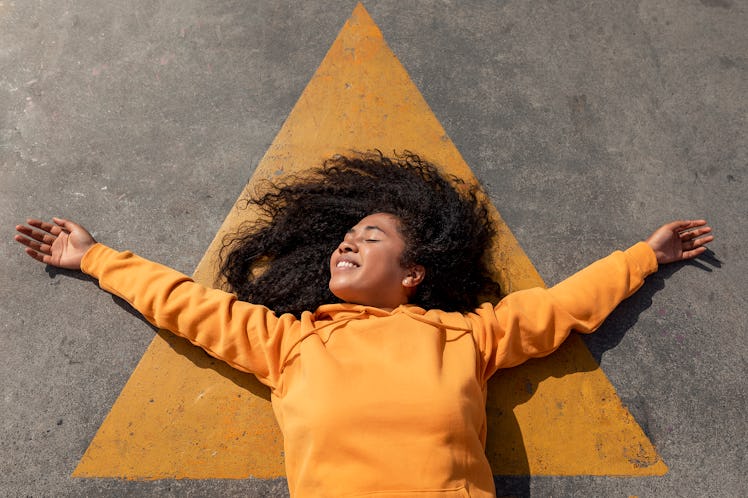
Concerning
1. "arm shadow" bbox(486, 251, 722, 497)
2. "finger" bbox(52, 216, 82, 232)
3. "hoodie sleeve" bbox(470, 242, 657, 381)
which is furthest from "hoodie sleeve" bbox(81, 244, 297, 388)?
"arm shadow" bbox(486, 251, 722, 497)

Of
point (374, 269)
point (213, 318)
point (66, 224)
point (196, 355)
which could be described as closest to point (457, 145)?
A: point (374, 269)

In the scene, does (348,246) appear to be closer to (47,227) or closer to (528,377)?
(528,377)

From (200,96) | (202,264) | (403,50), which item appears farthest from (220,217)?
(403,50)

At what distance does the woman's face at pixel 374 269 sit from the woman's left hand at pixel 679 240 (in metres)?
1.27

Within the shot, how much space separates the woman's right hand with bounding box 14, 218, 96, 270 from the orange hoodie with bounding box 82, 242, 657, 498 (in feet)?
0.34

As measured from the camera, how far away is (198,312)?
2.46 meters

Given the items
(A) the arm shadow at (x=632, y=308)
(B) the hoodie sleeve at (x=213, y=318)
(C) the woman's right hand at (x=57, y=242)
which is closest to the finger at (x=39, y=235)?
(C) the woman's right hand at (x=57, y=242)

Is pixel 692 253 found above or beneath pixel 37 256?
beneath

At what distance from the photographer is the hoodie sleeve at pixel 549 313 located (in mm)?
2518

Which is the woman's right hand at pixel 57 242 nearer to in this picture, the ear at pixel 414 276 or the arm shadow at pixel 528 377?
the ear at pixel 414 276

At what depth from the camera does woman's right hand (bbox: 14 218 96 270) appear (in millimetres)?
2728

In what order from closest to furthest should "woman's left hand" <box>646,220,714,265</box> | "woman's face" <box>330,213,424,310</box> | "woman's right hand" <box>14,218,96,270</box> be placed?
"woman's face" <box>330,213,424,310</box> < "woman's right hand" <box>14,218,96,270</box> < "woman's left hand" <box>646,220,714,265</box>

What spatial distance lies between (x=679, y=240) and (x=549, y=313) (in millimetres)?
933

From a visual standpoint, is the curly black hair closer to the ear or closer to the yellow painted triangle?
the ear
